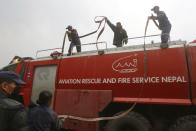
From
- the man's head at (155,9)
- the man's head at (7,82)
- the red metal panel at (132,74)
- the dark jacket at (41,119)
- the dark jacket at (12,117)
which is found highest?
the man's head at (155,9)

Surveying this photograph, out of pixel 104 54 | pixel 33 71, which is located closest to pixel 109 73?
pixel 104 54

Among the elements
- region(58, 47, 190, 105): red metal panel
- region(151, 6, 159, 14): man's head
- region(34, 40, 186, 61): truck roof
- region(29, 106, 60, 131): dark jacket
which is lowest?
region(29, 106, 60, 131): dark jacket

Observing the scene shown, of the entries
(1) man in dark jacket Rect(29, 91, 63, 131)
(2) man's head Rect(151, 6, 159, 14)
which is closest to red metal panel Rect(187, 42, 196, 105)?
(2) man's head Rect(151, 6, 159, 14)

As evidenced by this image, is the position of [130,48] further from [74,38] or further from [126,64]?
[74,38]

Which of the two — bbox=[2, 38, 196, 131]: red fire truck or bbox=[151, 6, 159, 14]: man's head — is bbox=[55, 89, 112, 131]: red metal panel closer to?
bbox=[2, 38, 196, 131]: red fire truck

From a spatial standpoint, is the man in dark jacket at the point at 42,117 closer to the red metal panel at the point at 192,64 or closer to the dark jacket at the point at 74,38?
the red metal panel at the point at 192,64

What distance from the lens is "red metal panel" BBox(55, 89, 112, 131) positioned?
4.18 meters

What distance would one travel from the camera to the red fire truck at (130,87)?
3.62 metres

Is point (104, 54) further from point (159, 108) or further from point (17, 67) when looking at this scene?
point (17, 67)

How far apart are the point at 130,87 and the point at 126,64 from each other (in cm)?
65

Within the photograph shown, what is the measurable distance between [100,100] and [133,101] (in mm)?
892

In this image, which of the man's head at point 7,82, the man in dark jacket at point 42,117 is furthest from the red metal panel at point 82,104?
the man's head at point 7,82

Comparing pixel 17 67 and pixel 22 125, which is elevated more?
pixel 17 67

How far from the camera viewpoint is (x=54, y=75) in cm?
521
